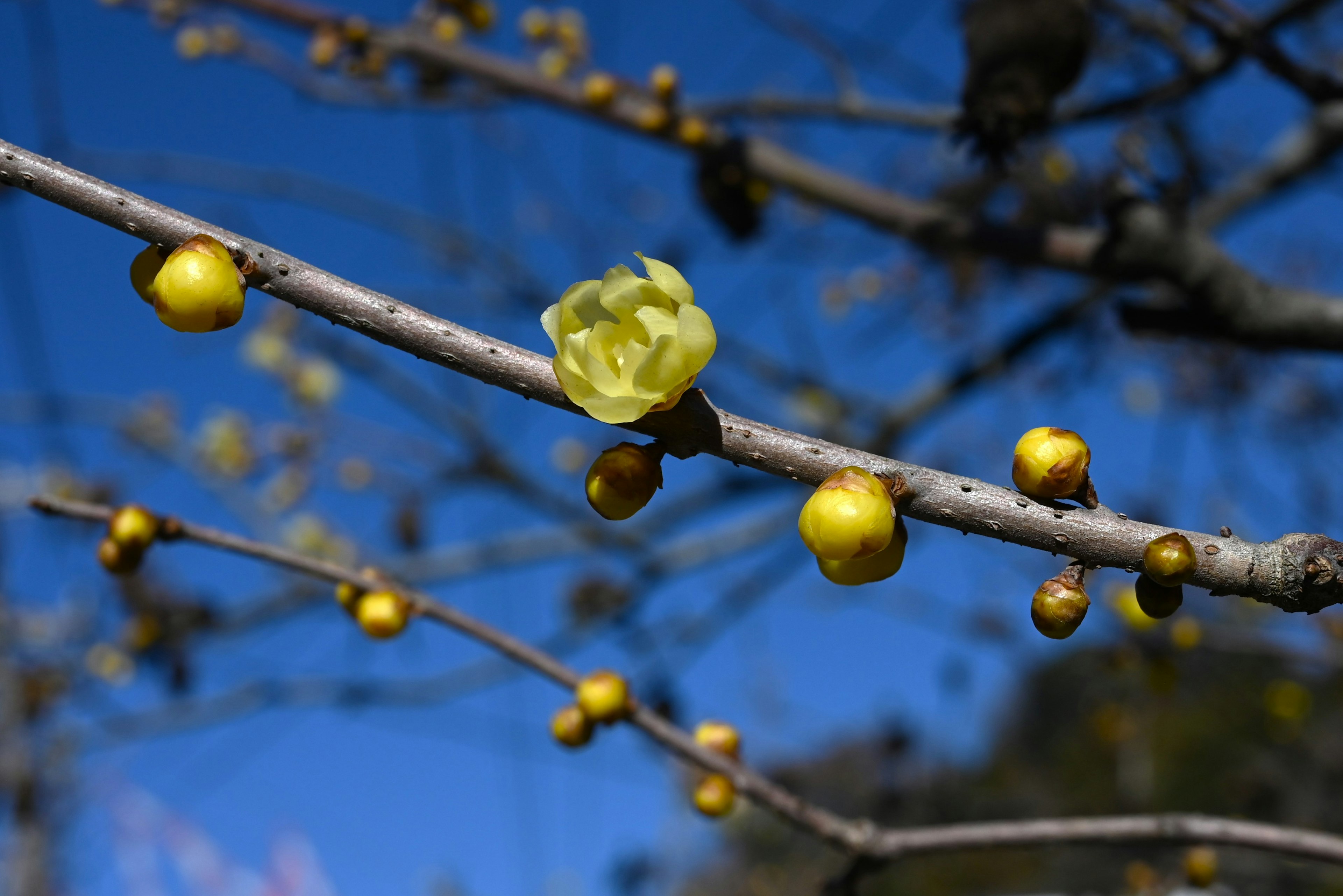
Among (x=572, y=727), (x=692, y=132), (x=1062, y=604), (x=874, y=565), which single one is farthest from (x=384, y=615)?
(x=692, y=132)

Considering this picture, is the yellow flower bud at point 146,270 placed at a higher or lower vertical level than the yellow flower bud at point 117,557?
higher

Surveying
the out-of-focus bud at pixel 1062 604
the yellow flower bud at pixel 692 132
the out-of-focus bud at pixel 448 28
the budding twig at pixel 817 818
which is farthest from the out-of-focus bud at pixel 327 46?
the out-of-focus bud at pixel 1062 604

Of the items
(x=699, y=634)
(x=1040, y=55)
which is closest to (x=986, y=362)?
(x=1040, y=55)

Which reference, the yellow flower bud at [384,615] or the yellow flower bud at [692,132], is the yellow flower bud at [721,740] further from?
the yellow flower bud at [692,132]

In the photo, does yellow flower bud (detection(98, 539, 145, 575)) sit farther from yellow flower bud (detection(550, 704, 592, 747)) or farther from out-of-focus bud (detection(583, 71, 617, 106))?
out-of-focus bud (detection(583, 71, 617, 106))

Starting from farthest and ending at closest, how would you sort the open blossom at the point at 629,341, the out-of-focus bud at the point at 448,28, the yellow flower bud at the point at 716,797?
the out-of-focus bud at the point at 448,28, the yellow flower bud at the point at 716,797, the open blossom at the point at 629,341

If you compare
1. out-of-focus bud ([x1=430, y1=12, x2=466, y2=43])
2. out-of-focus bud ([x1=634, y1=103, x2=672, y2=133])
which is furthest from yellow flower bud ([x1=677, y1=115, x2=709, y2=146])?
out-of-focus bud ([x1=430, y1=12, x2=466, y2=43])

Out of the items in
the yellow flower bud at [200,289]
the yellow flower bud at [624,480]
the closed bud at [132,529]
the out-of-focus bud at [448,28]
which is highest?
the out-of-focus bud at [448,28]

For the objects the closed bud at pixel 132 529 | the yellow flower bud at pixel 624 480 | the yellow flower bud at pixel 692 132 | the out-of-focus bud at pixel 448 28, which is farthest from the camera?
the out-of-focus bud at pixel 448 28
